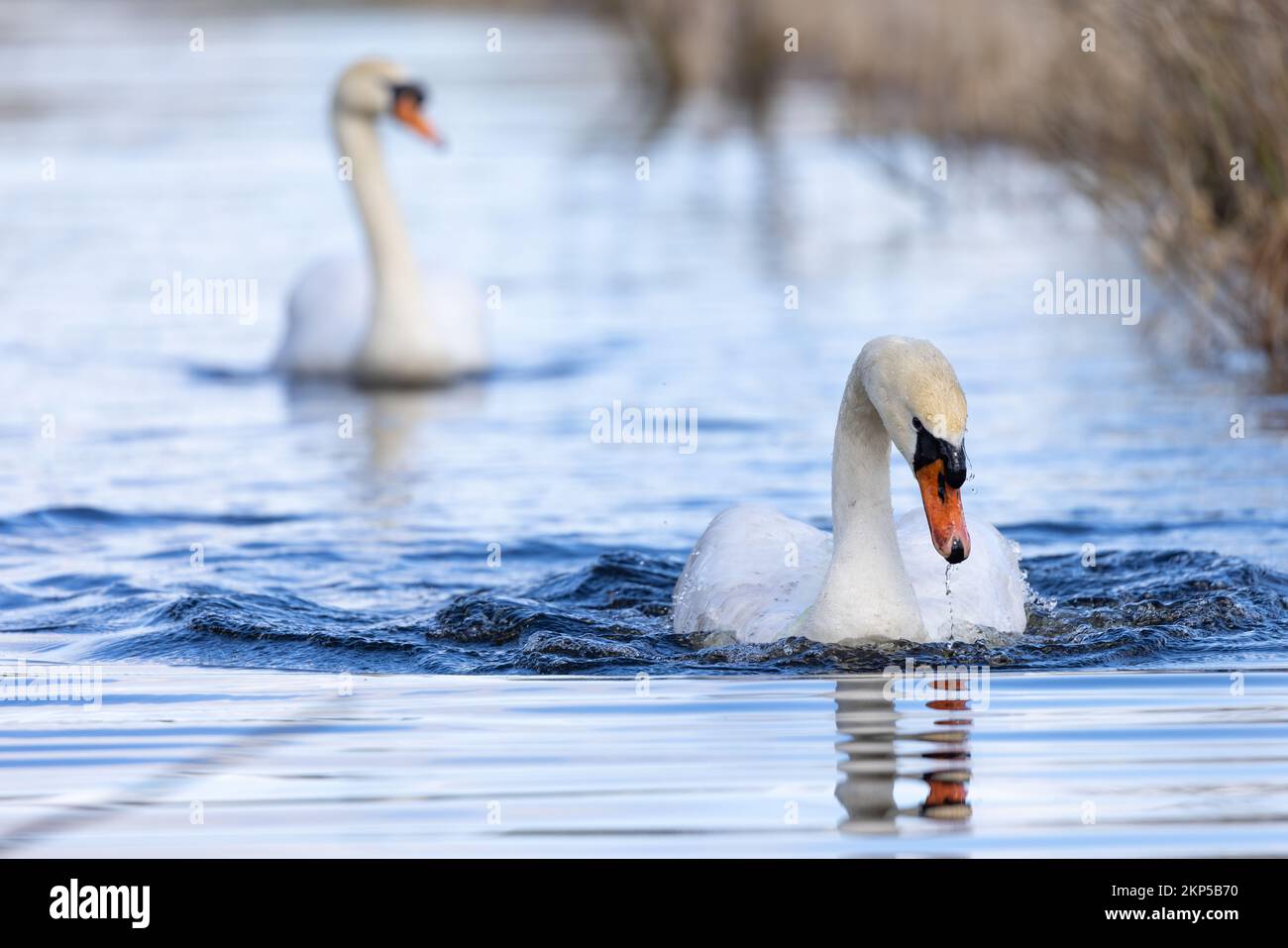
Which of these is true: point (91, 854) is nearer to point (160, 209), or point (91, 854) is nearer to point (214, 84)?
point (160, 209)

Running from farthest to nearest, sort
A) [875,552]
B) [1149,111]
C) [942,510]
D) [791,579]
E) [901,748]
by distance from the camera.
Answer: [1149,111] < [791,579] < [875,552] < [942,510] < [901,748]

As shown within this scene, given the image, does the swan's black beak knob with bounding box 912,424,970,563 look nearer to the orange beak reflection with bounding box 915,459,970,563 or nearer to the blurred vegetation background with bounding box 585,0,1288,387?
the orange beak reflection with bounding box 915,459,970,563

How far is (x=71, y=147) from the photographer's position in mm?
24812

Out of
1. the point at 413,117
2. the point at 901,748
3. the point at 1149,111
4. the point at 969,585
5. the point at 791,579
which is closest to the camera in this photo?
the point at 901,748

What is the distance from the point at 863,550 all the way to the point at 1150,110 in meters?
7.33

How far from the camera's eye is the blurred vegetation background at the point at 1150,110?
39.4 ft

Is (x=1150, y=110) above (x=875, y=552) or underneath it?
above

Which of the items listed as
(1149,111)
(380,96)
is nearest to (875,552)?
(1149,111)

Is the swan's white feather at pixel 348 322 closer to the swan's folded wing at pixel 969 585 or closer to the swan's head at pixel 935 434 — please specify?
the swan's folded wing at pixel 969 585

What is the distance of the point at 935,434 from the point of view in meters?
6.65

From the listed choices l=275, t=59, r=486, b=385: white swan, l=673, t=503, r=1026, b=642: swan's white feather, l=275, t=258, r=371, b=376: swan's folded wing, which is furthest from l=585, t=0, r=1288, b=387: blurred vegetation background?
l=673, t=503, r=1026, b=642: swan's white feather

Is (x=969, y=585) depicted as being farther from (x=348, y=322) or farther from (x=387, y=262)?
(x=348, y=322)

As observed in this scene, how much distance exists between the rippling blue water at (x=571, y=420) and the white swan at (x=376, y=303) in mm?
322
